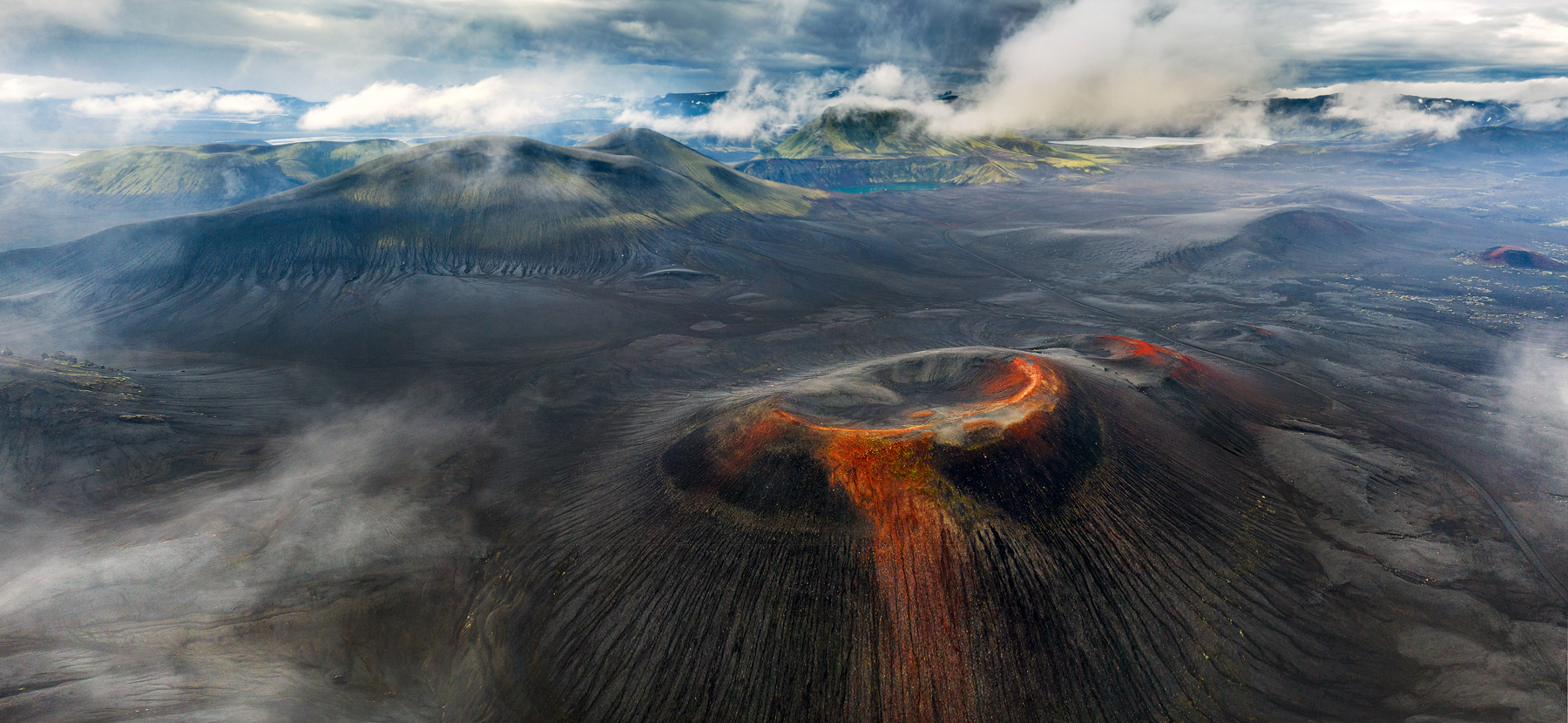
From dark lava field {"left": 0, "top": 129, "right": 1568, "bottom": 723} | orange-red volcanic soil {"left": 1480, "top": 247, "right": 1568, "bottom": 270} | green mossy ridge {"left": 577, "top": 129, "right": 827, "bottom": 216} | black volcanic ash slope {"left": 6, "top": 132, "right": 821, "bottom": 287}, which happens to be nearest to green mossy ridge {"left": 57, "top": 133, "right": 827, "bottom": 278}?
black volcanic ash slope {"left": 6, "top": 132, "right": 821, "bottom": 287}

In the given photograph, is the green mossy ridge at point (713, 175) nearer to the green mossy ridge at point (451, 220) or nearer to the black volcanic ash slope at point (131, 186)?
the green mossy ridge at point (451, 220)

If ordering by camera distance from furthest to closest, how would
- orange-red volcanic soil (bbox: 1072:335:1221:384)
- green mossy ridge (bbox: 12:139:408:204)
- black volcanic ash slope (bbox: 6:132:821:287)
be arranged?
green mossy ridge (bbox: 12:139:408:204) → black volcanic ash slope (bbox: 6:132:821:287) → orange-red volcanic soil (bbox: 1072:335:1221:384)

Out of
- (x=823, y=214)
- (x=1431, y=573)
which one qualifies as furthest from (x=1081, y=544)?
(x=823, y=214)

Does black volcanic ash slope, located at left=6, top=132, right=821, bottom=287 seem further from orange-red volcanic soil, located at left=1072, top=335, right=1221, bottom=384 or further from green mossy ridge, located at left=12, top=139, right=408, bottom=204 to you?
green mossy ridge, located at left=12, top=139, right=408, bottom=204

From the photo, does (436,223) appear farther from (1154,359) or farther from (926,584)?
(1154,359)

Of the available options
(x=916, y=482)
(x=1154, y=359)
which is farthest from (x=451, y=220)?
(x=1154, y=359)

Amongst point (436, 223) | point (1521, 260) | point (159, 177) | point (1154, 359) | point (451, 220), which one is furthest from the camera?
point (159, 177)

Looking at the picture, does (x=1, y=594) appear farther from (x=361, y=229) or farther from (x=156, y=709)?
(x=361, y=229)
